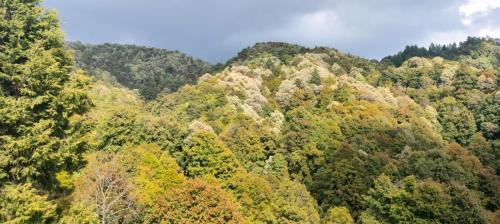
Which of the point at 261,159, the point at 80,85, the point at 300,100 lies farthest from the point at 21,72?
the point at 300,100

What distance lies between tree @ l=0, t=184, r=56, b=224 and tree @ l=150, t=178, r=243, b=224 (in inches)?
983

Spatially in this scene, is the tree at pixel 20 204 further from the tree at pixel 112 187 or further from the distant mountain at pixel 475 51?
the distant mountain at pixel 475 51

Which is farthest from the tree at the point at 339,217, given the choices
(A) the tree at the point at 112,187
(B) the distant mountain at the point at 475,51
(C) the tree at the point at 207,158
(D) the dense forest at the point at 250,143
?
(B) the distant mountain at the point at 475,51

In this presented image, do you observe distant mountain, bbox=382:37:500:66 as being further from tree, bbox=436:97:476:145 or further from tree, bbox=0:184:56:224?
tree, bbox=0:184:56:224

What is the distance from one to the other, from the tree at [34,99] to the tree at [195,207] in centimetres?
2269

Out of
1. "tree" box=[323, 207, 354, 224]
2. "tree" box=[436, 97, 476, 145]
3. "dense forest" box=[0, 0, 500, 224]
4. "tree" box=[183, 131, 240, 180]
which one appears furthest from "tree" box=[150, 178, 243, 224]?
"tree" box=[436, 97, 476, 145]

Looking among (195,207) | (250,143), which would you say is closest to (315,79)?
(250,143)

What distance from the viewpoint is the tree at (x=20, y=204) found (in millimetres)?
19969

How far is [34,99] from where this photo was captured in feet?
70.8

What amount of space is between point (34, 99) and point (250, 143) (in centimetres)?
5630

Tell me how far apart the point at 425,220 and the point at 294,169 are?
22654 millimetres

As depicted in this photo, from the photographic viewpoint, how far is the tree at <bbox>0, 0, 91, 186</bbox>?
21.0 m

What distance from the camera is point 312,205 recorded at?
66.9 m

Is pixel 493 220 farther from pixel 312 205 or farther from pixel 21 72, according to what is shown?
pixel 21 72
